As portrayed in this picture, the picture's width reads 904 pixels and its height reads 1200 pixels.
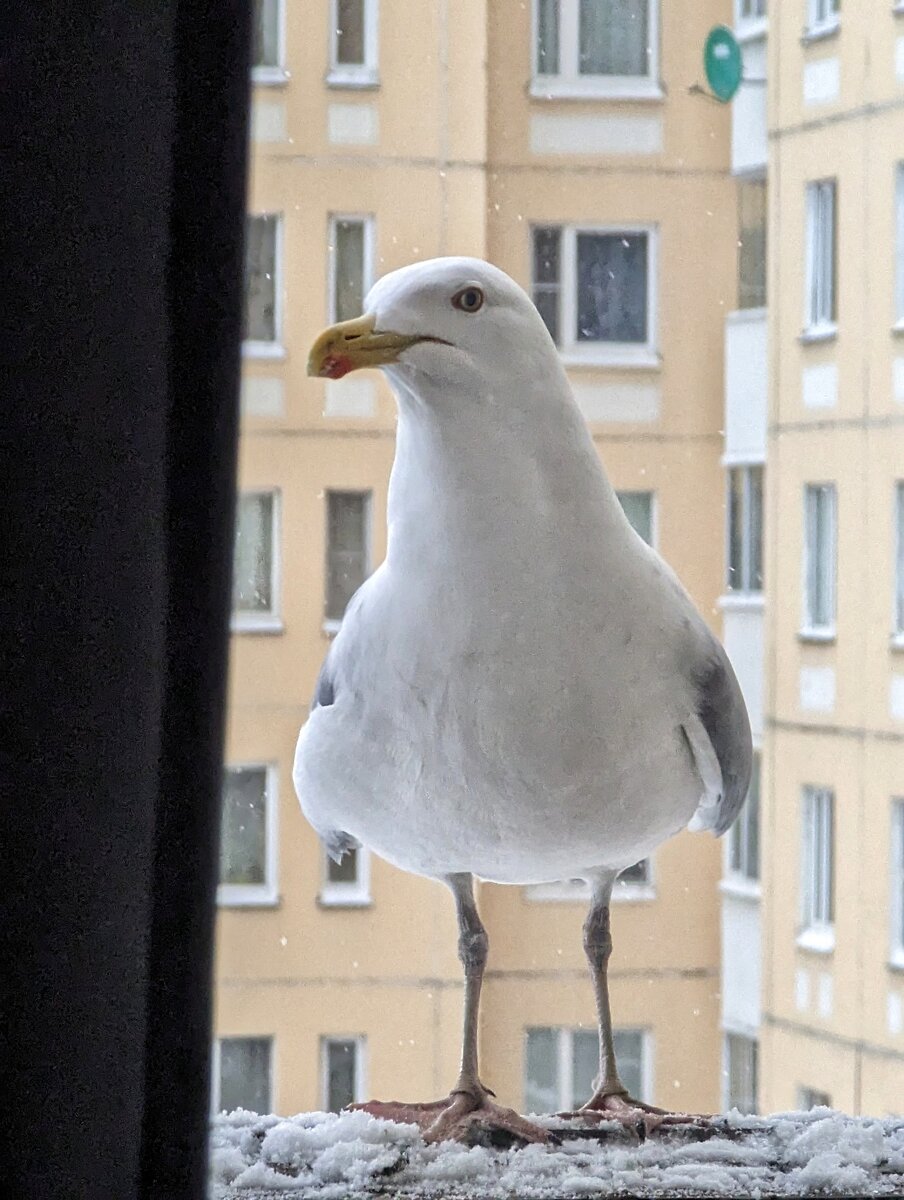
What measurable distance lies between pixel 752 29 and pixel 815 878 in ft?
2.28

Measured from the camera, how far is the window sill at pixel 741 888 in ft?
4.37

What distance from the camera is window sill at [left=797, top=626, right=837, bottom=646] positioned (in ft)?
4.34

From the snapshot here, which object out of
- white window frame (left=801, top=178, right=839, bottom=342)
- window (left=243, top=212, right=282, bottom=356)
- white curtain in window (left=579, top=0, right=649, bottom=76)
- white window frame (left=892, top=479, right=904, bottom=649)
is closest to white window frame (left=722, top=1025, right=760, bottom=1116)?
white window frame (left=892, top=479, right=904, bottom=649)

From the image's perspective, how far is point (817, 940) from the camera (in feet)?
4.37

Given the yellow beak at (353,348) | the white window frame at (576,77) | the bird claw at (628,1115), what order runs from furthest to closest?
the white window frame at (576,77) → the bird claw at (628,1115) → the yellow beak at (353,348)

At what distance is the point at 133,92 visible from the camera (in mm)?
936

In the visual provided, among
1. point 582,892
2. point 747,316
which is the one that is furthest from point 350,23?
point 582,892

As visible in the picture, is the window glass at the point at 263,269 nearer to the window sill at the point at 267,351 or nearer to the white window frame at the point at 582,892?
the window sill at the point at 267,351

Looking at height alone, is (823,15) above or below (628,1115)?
above

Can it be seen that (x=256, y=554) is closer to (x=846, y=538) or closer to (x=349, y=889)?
(x=349, y=889)

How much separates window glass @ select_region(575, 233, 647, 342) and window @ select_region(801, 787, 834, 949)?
40cm

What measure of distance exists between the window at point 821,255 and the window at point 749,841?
0.36m

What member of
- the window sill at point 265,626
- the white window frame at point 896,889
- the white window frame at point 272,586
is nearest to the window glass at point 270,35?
the white window frame at point 272,586

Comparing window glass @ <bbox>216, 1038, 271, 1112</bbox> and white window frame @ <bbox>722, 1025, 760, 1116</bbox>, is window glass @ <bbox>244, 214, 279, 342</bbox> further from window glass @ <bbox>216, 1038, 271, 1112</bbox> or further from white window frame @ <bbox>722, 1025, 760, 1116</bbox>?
white window frame @ <bbox>722, 1025, 760, 1116</bbox>
